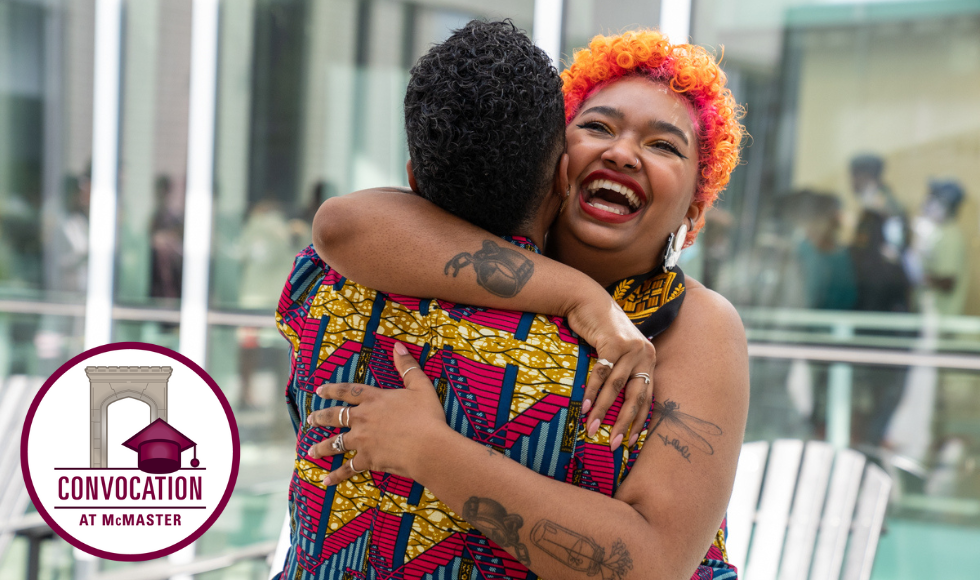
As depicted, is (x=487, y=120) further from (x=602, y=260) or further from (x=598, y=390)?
(x=602, y=260)

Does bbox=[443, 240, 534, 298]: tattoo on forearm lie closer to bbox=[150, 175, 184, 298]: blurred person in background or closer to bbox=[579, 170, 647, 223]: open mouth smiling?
bbox=[579, 170, 647, 223]: open mouth smiling

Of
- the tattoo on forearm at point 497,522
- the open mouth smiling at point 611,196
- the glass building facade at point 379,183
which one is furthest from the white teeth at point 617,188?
the glass building facade at point 379,183

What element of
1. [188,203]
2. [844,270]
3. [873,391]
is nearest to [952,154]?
[844,270]

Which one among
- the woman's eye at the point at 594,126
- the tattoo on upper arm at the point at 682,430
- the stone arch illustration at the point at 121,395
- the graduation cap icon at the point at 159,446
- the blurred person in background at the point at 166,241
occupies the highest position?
the woman's eye at the point at 594,126

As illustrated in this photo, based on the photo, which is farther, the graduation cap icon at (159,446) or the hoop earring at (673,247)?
the graduation cap icon at (159,446)

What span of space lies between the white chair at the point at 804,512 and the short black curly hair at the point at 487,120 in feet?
8.12

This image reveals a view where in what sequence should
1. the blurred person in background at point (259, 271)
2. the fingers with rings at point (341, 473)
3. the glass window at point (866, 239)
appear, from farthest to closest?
the blurred person in background at point (259, 271) < the glass window at point (866, 239) < the fingers with rings at point (341, 473)

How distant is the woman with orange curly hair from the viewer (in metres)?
0.89

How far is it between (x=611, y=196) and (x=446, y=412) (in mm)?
547

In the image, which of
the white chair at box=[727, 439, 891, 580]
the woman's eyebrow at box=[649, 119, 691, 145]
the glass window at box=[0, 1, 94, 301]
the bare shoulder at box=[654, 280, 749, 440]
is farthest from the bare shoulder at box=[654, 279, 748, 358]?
the glass window at box=[0, 1, 94, 301]

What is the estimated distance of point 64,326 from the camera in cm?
421

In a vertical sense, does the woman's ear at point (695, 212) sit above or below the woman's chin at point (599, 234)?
above

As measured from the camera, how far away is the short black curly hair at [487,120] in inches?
34.5

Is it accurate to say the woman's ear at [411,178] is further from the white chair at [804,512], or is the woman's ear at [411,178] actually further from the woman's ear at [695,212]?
the white chair at [804,512]
